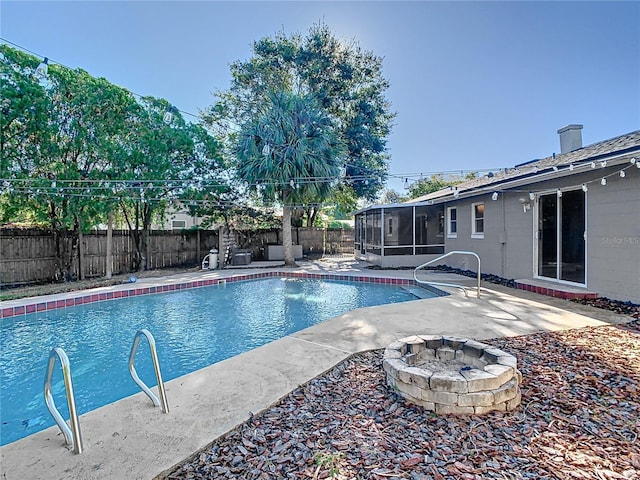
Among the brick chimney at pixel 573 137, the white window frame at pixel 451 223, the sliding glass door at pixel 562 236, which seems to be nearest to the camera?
the sliding glass door at pixel 562 236

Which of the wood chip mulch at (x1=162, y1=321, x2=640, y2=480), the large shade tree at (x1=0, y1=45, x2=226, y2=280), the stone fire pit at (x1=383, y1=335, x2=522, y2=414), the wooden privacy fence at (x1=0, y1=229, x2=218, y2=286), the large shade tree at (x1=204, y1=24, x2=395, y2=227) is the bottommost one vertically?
the wood chip mulch at (x1=162, y1=321, x2=640, y2=480)

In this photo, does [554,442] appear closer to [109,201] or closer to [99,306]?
[99,306]

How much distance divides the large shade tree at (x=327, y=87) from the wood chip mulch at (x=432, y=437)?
14.4 metres

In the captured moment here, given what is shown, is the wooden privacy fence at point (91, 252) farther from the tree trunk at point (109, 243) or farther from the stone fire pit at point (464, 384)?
the stone fire pit at point (464, 384)

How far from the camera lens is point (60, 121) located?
29.6ft

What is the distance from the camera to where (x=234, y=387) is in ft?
9.73

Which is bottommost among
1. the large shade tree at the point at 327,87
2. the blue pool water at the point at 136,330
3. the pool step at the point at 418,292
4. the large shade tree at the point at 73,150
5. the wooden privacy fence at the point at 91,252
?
the blue pool water at the point at 136,330

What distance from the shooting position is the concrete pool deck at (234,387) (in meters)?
1.99

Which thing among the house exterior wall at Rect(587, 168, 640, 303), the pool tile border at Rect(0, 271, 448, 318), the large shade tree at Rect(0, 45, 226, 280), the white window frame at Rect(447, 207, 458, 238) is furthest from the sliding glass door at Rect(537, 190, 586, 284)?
the large shade tree at Rect(0, 45, 226, 280)

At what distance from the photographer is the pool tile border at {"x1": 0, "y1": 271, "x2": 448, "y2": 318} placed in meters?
6.56

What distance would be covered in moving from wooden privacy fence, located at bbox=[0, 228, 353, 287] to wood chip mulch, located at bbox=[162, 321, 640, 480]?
10.3 metres

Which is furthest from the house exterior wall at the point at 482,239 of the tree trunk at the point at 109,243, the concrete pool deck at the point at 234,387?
the tree trunk at the point at 109,243

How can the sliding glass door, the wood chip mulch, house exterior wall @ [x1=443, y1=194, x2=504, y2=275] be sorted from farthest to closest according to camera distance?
house exterior wall @ [x1=443, y1=194, x2=504, y2=275], the sliding glass door, the wood chip mulch

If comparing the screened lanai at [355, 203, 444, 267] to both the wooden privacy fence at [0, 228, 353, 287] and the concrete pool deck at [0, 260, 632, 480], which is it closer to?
the concrete pool deck at [0, 260, 632, 480]
